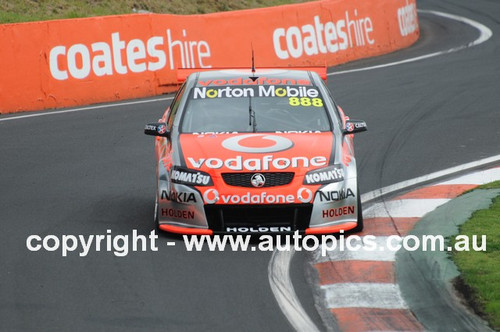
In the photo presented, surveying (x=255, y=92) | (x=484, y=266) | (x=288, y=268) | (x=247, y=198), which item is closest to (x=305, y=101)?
(x=255, y=92)

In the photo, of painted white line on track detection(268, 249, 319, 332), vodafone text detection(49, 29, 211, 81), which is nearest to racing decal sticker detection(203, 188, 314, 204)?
painted white line on track detection(268, 249, 319, 332)

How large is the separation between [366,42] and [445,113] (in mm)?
7515

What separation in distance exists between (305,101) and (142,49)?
8450 millimetres

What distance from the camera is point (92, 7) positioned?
2348 cm

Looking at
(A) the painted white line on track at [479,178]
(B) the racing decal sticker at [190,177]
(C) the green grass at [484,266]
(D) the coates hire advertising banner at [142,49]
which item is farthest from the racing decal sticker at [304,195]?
(D) the coates hire advertising banner at [142,49]

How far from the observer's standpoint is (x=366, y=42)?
24281 mm

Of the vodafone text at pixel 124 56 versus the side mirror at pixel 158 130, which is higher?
the vodafone text at pixel 124 56

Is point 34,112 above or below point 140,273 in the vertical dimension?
above

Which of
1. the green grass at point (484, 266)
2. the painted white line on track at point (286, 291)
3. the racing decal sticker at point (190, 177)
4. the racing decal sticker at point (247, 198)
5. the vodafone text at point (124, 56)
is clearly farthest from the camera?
the vodafone text at point (124, 56)

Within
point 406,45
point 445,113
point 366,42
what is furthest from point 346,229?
point 406,45

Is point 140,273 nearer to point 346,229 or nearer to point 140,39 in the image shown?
point 346,229

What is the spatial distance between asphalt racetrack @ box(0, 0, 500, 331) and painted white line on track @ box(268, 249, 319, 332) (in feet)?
0.20

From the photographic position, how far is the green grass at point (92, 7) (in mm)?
21531

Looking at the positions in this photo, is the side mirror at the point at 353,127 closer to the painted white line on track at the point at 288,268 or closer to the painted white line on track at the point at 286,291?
the painted white line on track at the point at 288,268
